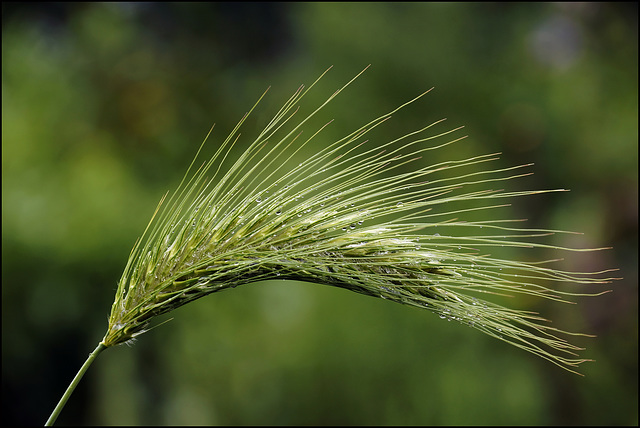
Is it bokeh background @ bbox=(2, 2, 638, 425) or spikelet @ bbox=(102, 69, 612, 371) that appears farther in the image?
bokeh background @ bbox=(2, 2, 638, 425)

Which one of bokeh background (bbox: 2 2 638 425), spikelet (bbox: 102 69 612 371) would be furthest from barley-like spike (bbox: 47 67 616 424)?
bokeh background (bbox: 2 2 638 425)

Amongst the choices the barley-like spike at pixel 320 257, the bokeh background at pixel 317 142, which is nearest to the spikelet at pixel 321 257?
the barley-like spike at pixel 320 257

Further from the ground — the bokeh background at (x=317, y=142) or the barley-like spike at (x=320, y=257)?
the bokeh background at (x=317, y=142)

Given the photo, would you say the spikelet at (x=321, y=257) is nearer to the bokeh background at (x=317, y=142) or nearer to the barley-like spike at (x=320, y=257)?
the barley-like spike at (x=320, y=257)

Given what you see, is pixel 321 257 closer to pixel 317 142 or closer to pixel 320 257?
pixel 320 257

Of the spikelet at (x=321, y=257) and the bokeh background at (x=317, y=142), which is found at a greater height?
the bokeh background at (x=317, y=142)

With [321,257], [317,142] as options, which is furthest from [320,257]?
[317,142]

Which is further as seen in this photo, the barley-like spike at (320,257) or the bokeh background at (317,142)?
the bokeh background at (317,142)

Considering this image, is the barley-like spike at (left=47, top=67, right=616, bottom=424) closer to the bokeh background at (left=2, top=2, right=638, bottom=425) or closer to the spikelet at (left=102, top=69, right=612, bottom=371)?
the spikelet at (left=102, top=69, right=612, bottom=371)

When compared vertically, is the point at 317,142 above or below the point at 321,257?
above
